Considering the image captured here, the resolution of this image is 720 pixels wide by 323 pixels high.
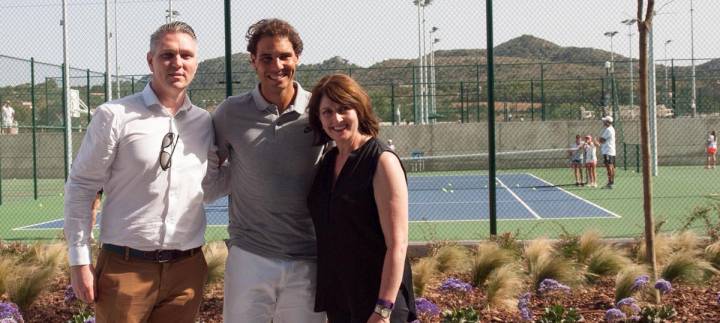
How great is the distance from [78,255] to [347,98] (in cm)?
122

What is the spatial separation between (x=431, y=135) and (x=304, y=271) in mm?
24749

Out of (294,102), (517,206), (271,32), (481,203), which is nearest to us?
(271,32)

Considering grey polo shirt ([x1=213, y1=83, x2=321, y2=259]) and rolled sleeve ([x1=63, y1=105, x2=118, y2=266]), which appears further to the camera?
grey polo shirt ([x1=213, y1=83, x2=321, y2=259])

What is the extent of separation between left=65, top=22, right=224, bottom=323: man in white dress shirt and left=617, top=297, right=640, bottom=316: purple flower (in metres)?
2.92

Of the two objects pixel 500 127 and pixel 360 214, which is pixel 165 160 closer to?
pixel 360 214

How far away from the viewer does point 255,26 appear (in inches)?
139

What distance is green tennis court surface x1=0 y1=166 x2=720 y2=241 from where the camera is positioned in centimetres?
1245

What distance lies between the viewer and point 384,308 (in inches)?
122

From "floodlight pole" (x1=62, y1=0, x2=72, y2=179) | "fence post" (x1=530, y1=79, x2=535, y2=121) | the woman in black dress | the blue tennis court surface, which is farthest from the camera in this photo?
"fence post" (x1=530, y1=79, x2=535, y2=121)

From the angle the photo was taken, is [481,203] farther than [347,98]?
Yes

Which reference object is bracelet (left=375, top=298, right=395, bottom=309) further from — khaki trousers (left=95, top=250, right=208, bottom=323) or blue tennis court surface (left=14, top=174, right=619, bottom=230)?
blue tennis court surface (left=14, top=174, right=619, bottom=230)

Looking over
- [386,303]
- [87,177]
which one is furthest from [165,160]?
[386,303]

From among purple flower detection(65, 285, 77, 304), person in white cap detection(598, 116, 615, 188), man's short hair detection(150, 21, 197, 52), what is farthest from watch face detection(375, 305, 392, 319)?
person in white cap detection(598, 116, 615, 188)

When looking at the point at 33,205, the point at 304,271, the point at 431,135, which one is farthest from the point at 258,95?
the point at 431,135
